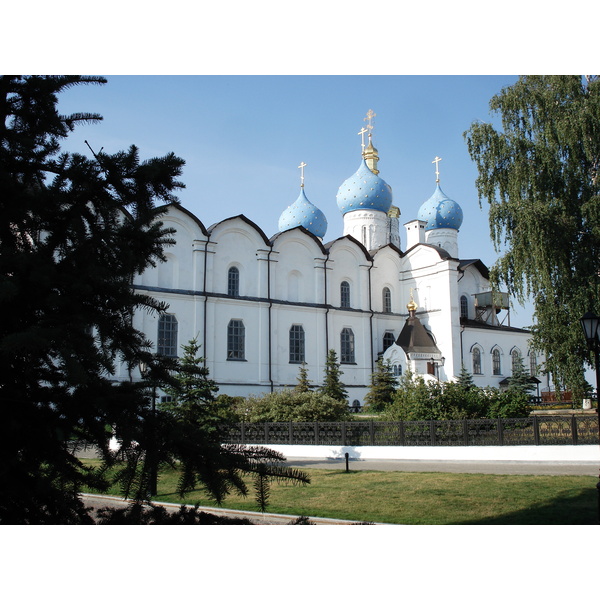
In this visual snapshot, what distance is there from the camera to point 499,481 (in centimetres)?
1149

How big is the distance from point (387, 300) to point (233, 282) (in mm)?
11788

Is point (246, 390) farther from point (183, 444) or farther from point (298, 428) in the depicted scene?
point (183, 444)

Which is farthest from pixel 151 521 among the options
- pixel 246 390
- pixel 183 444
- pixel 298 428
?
pixel 246 390

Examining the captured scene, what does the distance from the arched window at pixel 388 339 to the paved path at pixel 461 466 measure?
22070 mm

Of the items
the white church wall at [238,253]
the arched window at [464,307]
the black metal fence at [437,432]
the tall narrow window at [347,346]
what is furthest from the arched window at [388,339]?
the black metal fence at [437,432]

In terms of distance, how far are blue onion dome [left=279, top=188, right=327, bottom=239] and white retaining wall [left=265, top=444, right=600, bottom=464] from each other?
28.7 m

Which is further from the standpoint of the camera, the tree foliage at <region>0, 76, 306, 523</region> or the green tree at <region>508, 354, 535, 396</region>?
the green tree at <region>508, 354, 535, 396</region>

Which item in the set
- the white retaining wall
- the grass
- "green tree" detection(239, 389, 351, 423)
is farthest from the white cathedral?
the grass

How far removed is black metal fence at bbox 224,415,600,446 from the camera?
48.3 ft

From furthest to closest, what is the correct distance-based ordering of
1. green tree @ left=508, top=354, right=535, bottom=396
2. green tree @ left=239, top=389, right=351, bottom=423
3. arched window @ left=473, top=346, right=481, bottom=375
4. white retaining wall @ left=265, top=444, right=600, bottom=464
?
arched window @ left=473, top=346, right=481, bottom=375 → green tree @ left=508, top=354, right=535, bottom=396 → green tree @ left=239, top=389, right=351, bottom=423 → white retaining wall @ left=265, top=444, right=600, bottom=464

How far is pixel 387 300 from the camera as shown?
131 feet

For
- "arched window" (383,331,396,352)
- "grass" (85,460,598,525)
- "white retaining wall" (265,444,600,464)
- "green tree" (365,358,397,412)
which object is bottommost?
"grass" (85,460,598,525)

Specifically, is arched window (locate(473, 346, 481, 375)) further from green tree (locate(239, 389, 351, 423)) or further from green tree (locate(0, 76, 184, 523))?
green tree (locate(0, 76, 184, 523))

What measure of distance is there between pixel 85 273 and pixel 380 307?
120 feet
